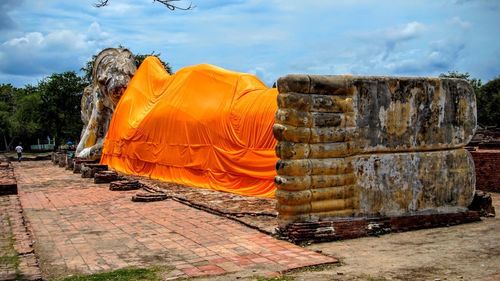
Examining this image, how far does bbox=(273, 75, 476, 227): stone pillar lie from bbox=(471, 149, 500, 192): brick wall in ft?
16.0

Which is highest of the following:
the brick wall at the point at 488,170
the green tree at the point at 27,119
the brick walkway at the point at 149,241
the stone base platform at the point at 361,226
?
the green tree at the point at 27,119

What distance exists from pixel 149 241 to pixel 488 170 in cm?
943

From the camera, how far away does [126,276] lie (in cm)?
605

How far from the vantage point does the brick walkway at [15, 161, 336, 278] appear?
650 centimetres

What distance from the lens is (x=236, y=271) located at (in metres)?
6.17

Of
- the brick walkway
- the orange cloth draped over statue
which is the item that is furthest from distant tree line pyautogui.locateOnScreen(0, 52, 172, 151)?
the brick walkway

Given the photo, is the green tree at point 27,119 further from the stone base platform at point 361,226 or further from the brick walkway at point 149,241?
the stone base platform at point 361,226

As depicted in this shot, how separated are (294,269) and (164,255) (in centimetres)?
180

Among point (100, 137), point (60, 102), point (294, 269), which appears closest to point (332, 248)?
point (294, 269)

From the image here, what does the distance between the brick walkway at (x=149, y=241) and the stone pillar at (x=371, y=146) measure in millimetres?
1056

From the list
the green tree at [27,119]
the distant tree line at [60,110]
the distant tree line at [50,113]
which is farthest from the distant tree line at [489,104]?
the green tree at [27,119]

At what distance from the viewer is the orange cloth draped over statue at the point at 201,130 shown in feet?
44.4

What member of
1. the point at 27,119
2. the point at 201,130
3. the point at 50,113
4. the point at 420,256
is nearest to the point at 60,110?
the point at 50,113

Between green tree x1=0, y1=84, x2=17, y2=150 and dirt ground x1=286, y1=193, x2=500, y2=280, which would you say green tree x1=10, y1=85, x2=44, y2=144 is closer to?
green tree x1=0, y1=84, x2=17, y2=150
